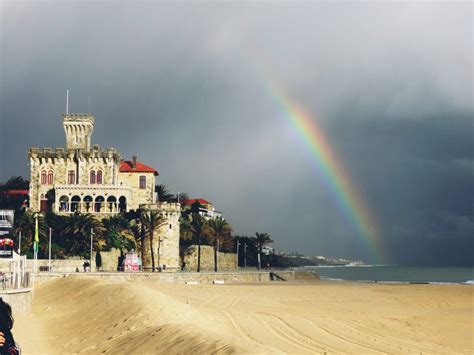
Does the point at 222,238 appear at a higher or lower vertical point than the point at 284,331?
higher

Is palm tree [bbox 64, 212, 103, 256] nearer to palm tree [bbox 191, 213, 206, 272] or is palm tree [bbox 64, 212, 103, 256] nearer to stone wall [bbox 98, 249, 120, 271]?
stone wall [bbox 98, 249, 120, 271]

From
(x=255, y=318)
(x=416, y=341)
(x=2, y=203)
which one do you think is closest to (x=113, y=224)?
(x=2, y=203)

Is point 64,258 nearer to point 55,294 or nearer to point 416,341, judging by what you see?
point 55,294

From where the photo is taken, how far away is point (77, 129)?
94.3m

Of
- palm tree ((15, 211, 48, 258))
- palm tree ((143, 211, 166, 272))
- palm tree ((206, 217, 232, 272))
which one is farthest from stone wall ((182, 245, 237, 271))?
palm tree ((15, 211, 48, 258))

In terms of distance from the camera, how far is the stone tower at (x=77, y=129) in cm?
9394

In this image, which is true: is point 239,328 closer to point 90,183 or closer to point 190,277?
point 190,277

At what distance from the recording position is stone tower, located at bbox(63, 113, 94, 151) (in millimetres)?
93938

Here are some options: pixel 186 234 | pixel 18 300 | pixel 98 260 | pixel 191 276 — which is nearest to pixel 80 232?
pixel 98 260

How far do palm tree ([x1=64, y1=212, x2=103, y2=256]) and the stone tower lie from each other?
61.6ft

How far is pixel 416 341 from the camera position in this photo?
25.9 metres

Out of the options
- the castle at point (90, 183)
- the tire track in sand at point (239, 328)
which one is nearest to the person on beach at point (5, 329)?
the tire track in sand at point (239, 328)

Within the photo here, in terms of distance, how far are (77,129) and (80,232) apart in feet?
73.6

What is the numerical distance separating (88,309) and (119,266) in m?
48.0
